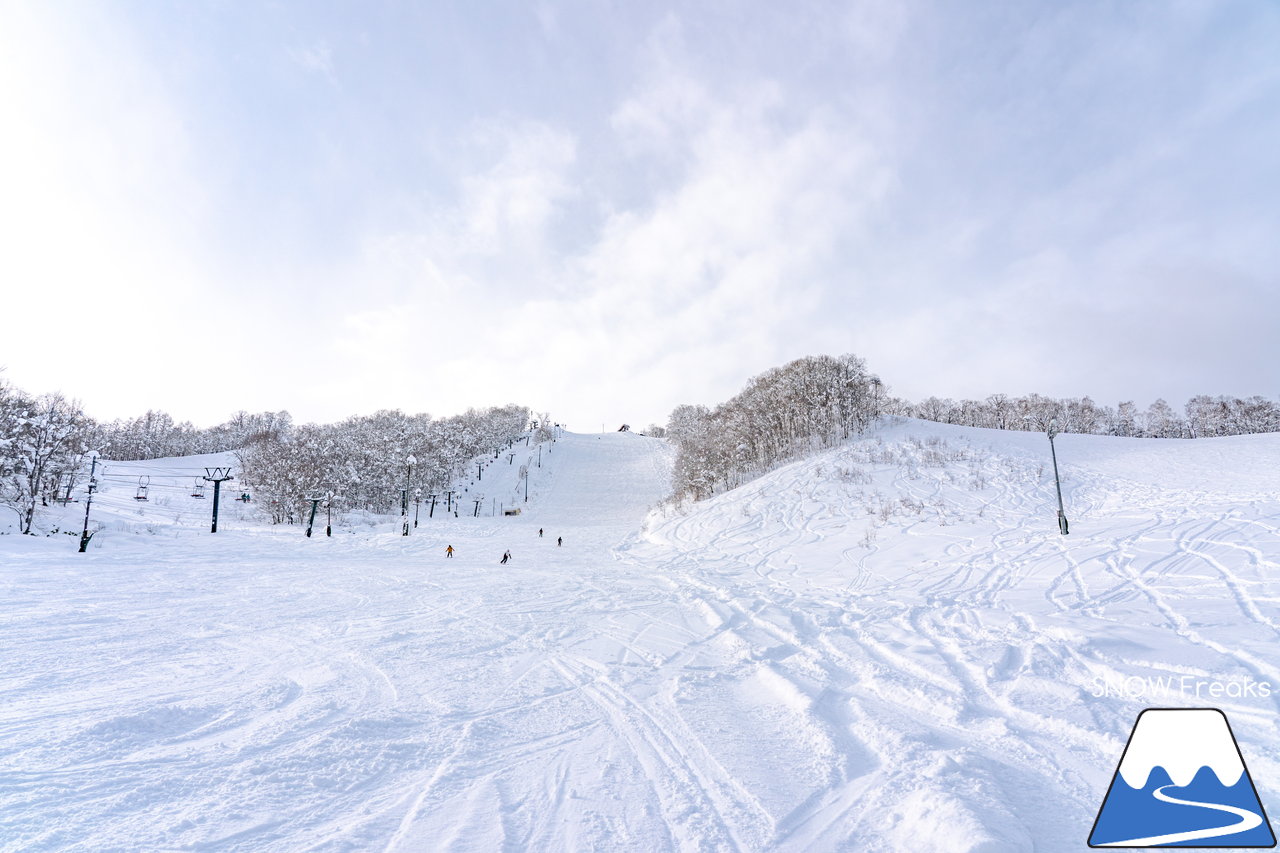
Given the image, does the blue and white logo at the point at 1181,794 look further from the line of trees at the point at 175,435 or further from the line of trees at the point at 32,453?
the line of trees at the point at 175,435

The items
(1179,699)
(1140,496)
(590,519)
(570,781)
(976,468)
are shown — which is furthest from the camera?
(590,519)

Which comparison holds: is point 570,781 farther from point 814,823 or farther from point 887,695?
point 887,695

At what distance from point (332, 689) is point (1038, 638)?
9.71m

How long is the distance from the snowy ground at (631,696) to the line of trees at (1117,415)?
73.8m

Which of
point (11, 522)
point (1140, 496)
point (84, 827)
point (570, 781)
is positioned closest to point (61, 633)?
point (84, 827)

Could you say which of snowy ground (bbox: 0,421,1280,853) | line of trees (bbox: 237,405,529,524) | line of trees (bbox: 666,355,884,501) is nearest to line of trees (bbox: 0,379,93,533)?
line of trees (bbox: 237,405,529,524)

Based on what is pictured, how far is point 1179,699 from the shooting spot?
5262mm

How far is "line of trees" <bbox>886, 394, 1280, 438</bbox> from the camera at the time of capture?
8319 cm

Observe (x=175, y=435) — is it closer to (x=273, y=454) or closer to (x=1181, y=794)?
(x=273, y=454)

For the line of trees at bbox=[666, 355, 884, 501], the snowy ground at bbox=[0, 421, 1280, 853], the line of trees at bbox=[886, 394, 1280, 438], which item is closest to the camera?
the snowy ground at bbox=[0, 421, 1280, 853]

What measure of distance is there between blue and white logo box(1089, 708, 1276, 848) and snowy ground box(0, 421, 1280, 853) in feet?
1.11

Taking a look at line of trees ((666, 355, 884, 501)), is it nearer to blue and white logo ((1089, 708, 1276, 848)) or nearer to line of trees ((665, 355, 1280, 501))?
line of trees ((665, 355, 1280, 501))

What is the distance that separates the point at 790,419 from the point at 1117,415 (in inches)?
3933

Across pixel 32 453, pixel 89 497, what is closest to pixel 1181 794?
pixel 89 497
